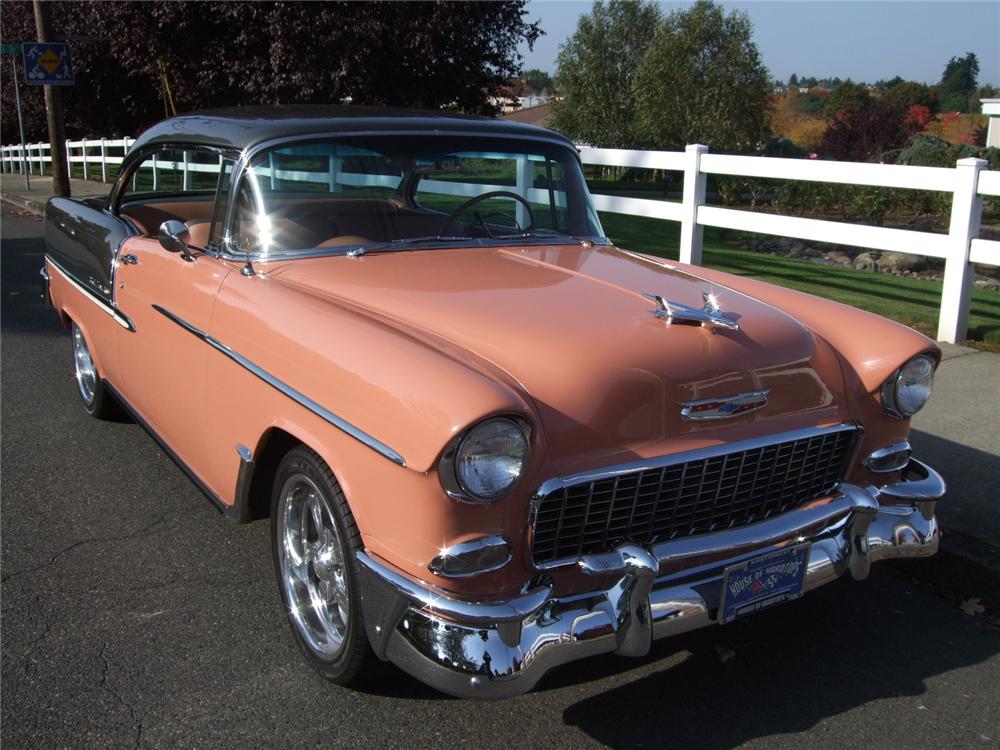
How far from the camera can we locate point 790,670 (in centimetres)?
298

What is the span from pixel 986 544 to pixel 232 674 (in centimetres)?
272

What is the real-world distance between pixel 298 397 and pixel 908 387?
198 centimetres

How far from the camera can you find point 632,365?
8.55ft

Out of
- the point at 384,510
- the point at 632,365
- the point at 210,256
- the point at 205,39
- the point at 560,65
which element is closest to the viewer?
the point at 384,510

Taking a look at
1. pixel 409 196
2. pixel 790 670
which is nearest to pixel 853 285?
pixel 409 196

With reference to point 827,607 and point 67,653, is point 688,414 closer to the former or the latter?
point 827,607

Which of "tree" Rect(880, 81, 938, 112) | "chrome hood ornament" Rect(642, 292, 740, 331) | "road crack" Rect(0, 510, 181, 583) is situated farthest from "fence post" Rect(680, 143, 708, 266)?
"tree" Rect(880, 81, 938, 112)

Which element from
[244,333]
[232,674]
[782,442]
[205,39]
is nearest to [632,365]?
[782,442]

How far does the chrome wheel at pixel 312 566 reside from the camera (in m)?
2.80

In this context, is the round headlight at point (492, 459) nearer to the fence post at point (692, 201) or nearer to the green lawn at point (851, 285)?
the green lawn at point (851, 285)

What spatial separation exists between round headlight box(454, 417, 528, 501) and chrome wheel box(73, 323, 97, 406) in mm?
3465

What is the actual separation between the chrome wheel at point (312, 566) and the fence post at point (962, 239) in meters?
4.93

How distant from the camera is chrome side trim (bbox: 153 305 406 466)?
240cm

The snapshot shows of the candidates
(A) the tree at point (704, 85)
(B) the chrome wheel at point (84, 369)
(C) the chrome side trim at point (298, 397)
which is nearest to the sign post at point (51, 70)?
(B) the chrome wheel at point (84, 369)
